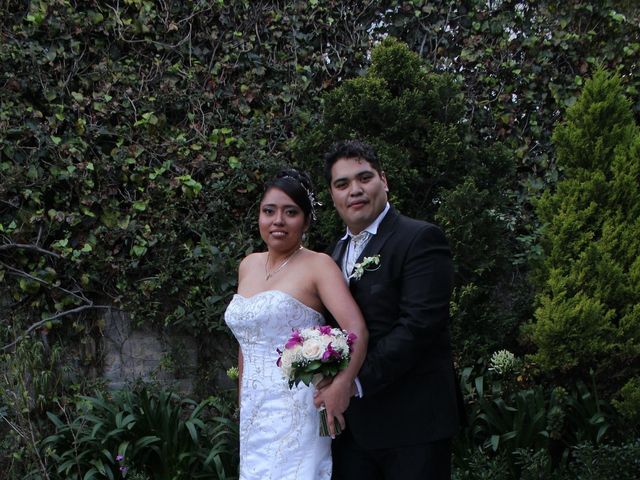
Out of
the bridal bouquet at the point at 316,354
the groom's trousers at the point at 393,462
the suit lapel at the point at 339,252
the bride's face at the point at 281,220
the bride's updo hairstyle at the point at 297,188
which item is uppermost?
the bride's updo hairstyle at the point at 297,188

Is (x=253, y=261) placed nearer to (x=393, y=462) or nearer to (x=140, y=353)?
(x=393, y=462)

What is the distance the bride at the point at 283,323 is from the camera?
8.88 ft

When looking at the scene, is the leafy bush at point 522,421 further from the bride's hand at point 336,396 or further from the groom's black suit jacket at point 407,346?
the bride's hand at point 336,396

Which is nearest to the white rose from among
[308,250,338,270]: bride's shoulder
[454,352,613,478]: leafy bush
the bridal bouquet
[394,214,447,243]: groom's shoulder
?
the bridal bouquet

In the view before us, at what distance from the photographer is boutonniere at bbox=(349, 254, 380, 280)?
256 cm

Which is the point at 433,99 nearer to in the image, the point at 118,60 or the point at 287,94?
the point at 287,94

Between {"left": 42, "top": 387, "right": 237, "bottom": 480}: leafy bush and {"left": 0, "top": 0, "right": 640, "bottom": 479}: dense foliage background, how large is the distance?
19 millimetres

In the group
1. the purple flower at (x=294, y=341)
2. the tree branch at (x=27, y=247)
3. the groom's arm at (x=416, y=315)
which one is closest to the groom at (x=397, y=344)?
the groom's arm at (x=416, y=315)

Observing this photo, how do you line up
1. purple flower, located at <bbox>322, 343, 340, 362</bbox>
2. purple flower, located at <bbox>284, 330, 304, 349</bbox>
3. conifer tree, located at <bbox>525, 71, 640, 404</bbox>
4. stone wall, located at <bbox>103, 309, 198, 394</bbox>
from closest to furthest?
purple flower, located at <bbox>322, 343, 340, 362</bbox> < purple flower, located at <bbox>284, 330, 304, 349</bbox> < conifer tree, located at <bbox>525, 71, 640, 404</bbox> < stone wall, located at <bbox>103, 309, 198, 394</bbox>

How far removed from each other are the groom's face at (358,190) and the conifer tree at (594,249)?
6.08 feet

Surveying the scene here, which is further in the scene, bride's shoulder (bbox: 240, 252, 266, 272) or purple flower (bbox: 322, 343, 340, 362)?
bride's shoulder (bbox: 240, 252, 266, 272)

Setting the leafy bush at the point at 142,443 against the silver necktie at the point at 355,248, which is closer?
the silver necktie at the point at 355,248

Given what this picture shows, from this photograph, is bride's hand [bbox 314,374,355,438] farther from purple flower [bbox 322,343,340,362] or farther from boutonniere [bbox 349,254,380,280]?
boutonniere [bbox 349,254,380,280]

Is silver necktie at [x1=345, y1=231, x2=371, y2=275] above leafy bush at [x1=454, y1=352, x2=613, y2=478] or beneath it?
above
